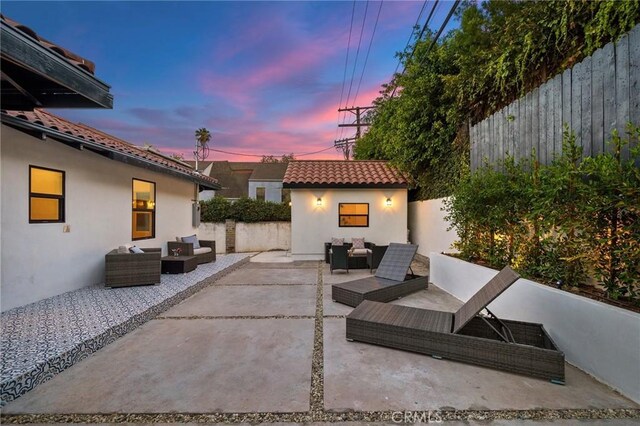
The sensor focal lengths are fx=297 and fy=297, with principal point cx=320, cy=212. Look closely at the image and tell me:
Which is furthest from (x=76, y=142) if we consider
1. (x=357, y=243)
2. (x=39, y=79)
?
(x=357, y=243)

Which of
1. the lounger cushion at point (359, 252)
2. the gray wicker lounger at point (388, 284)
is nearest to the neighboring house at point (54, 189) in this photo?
the gray wicker lounger at point (388, 284)

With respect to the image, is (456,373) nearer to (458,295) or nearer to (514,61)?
(458,295)

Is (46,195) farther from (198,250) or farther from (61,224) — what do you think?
(198,250)

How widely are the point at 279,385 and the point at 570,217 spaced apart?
372 centimetres

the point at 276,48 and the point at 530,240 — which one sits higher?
the point at 276,48

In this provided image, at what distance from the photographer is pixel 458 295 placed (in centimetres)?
593

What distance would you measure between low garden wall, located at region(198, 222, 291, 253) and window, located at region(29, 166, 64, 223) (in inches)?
347

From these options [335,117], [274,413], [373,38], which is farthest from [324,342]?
[335,117]

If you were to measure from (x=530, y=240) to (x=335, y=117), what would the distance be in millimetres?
17916

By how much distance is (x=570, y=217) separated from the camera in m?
3.45

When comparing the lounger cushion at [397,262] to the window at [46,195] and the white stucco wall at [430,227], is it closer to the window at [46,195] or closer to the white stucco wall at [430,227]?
the white stucco wall at [430,227]

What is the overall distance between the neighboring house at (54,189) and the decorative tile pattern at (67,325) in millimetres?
507

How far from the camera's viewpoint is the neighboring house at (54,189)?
3.03m

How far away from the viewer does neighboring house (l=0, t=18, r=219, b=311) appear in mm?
3033
